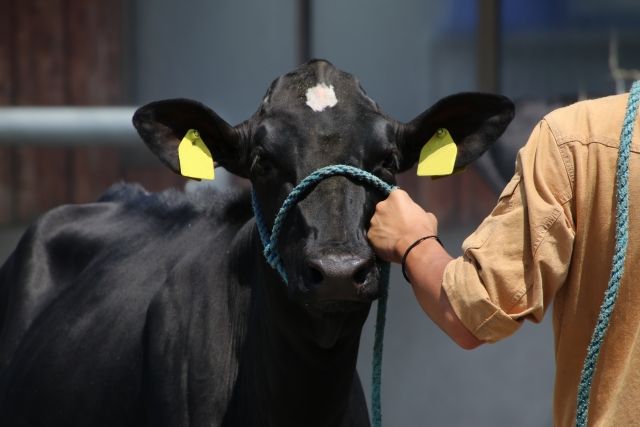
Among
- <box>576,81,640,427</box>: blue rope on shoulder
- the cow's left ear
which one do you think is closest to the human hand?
<box>576,81,640,427</box>: blue rope on shoulder

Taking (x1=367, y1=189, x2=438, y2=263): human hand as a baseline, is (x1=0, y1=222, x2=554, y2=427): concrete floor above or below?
below

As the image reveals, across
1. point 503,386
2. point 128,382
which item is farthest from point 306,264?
point 503,386

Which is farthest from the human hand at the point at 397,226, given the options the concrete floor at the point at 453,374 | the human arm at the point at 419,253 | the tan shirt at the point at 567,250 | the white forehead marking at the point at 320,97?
the concrete floor at the point at 453,374

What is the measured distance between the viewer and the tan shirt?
2252mm

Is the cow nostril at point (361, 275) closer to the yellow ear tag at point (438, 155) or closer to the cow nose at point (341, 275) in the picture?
the cow nose at point (341, 275)

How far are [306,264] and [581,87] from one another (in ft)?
12.1

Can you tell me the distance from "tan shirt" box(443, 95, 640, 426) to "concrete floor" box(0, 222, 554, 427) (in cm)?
398

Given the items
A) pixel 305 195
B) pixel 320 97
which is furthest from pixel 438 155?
pixel 305 195

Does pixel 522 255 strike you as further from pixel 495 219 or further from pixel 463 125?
pixel 463 125

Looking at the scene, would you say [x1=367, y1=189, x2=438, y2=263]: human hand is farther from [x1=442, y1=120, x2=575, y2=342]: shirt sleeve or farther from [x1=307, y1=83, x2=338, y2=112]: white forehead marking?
[x1=307, y1=83, x2=338, y2=112]: white forehead marking

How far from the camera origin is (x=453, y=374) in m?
6.43

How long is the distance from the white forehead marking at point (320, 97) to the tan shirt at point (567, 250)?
973 mm

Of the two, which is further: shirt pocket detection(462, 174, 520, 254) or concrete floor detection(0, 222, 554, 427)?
concrete floor detection(0, 222, 554, 427)

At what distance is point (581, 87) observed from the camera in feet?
20.7
